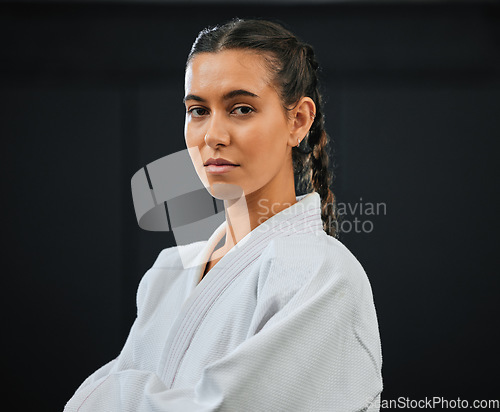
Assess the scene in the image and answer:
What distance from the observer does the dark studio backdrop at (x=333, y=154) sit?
119 inches

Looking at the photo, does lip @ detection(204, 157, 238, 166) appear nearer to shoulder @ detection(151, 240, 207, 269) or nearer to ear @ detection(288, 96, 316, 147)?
ear @ detection(288, 96, 316, 147)

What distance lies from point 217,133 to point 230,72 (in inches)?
5.3

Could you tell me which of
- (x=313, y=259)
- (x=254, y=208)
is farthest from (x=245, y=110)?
(x=313, y=259)

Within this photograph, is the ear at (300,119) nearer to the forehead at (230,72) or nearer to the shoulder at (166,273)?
the forehead at (230,72)

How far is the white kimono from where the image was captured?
44.6 inches

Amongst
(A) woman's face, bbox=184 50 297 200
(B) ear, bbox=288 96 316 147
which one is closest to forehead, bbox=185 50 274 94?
(A) woman's face, bbox=184 50 297 200

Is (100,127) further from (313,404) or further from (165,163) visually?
(313,404)

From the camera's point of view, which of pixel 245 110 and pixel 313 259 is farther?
pixel 245 110

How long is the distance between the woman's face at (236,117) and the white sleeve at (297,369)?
25cm

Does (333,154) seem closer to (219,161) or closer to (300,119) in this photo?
(300,119)

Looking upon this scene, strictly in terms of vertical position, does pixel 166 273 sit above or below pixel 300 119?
below

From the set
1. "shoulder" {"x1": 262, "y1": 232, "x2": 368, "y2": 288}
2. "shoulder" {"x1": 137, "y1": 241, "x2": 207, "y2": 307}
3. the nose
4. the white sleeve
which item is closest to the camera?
the white sleeve

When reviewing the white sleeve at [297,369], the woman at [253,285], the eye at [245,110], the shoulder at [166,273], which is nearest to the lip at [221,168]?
the woman at [253,285]

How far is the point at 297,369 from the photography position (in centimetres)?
115
